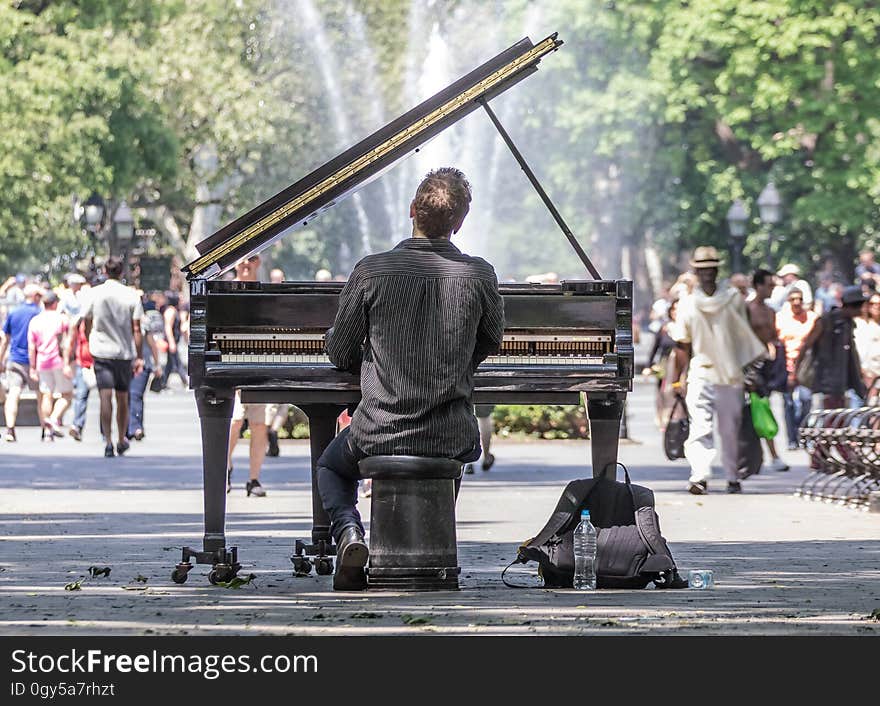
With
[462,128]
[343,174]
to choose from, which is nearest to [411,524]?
[343,174]

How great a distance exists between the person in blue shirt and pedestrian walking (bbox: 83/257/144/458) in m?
4.01

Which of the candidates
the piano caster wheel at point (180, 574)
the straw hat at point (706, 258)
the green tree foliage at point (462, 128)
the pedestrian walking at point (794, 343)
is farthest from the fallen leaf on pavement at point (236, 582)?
the green tree foliage at point (462, 128)

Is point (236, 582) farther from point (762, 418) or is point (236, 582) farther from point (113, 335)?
point (113, 335)

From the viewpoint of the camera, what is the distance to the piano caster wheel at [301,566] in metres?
11.3

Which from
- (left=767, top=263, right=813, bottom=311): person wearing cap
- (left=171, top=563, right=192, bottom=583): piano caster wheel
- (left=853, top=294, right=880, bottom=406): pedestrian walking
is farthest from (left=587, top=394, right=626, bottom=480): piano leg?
(left=767, top=263, right=813, bottom=311): person wearing cap

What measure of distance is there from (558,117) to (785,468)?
4036 centimetres

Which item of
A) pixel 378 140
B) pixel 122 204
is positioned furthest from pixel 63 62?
pixel 378 140

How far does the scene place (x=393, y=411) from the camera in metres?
10.1

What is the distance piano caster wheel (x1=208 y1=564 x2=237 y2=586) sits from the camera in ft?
35.2

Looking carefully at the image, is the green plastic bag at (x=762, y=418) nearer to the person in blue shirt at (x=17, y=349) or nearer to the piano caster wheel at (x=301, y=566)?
the piano caster wheel at (x=301, y=566)

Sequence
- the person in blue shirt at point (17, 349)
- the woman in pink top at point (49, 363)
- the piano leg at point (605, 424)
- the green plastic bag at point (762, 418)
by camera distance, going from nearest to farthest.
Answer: the piano leg at point (605, 424)
the green plastic bag at point (762, 418)
the woman in pink top at point (49, 363)
the person in blue shirt at point (17, 349)

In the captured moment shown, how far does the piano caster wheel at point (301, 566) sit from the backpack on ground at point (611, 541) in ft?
3.56

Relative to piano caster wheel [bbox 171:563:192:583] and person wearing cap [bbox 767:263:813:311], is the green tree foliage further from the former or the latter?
piano caster wheel [bbox 171:563:192:583]
